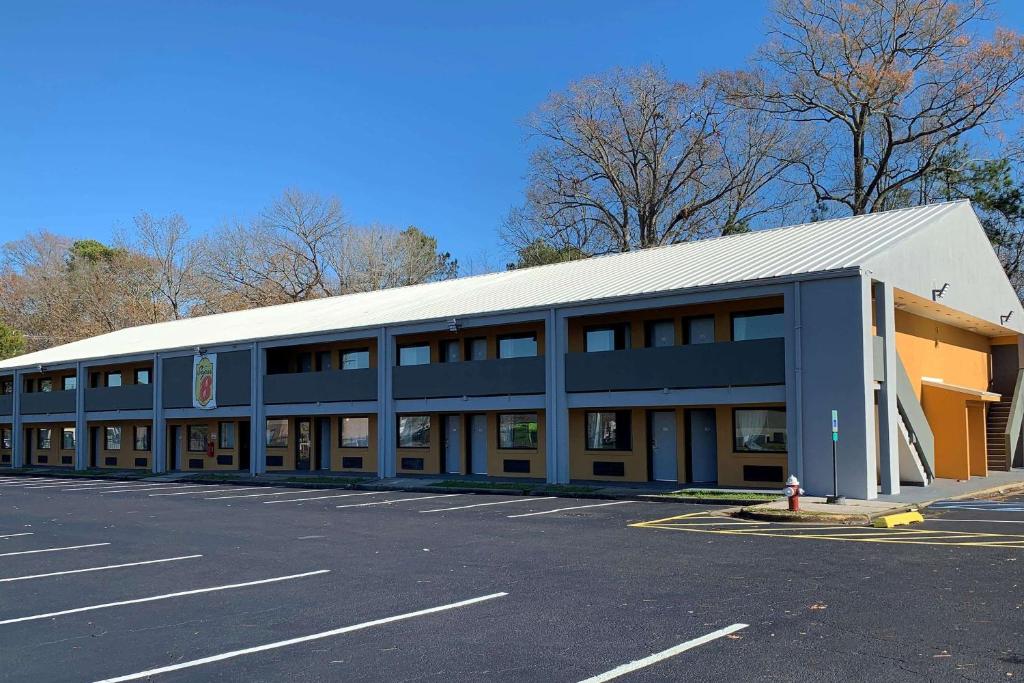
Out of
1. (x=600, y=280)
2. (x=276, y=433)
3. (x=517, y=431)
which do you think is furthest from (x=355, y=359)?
(x=600, y=280)

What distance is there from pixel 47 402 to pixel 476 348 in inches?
1048

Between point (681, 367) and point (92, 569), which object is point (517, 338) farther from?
point (92, 569)

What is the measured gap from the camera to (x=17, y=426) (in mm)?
47344

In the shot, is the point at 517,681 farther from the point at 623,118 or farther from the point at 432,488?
the point at 623,118

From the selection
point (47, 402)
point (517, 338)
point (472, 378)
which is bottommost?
point (47, 402)

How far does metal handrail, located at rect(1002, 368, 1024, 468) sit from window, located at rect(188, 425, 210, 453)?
1222 inches

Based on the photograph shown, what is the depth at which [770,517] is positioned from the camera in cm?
1728

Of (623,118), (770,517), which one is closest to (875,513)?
(770,517)

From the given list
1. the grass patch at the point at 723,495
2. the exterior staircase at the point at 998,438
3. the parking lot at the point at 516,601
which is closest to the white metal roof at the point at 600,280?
the grass patch at the point at 723,495

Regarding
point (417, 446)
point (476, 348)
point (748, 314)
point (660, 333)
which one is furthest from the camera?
point (417, 446)

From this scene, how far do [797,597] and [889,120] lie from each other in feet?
128

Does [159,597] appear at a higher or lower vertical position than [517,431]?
lower

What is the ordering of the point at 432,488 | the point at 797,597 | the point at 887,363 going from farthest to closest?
1. the point at 432,488
2. the point at 887,363
3. the point at 797,597

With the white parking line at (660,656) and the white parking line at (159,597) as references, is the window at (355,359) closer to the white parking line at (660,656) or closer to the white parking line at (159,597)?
the white parking line at (159,597)
